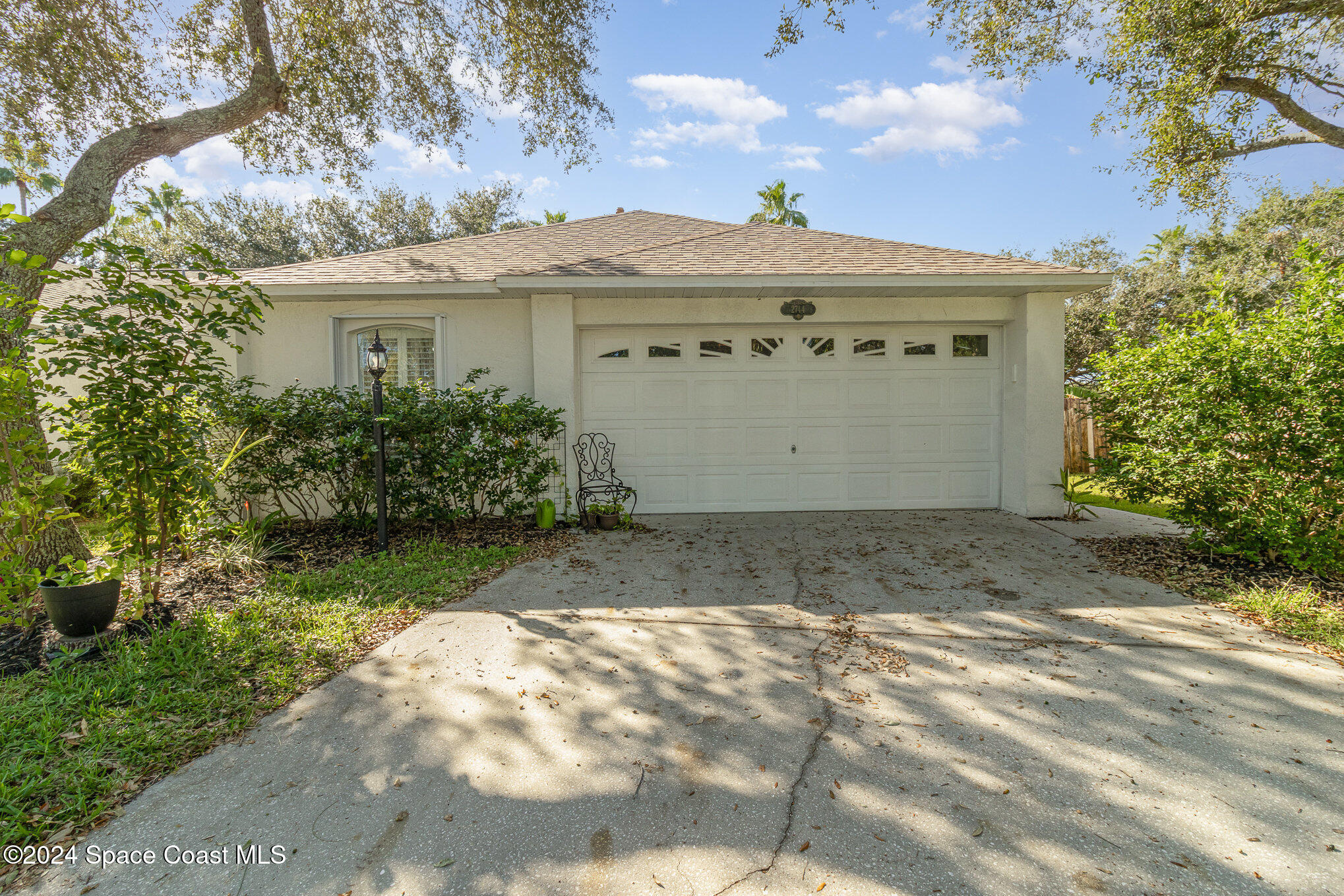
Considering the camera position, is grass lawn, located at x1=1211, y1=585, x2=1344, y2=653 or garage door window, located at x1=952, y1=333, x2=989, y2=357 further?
garage door window, located at x1=952, y1=333, x2=989, y2=357

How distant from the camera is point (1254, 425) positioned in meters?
4.21

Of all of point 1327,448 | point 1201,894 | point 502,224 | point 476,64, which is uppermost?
point 502,224

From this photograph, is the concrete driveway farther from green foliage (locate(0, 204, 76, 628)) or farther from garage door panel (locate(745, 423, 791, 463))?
garage door panel (locate(745, 423, 791, 463))

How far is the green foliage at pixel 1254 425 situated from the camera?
13.0ft

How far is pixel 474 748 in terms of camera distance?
2.34 metres

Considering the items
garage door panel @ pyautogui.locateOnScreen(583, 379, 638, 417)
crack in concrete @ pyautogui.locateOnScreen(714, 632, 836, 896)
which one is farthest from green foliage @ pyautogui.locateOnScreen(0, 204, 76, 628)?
garage door panel @ pyautogui.locateOnScreen(583, 379, 638, 417)

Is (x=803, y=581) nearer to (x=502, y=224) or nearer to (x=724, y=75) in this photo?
(x=724, y=75)

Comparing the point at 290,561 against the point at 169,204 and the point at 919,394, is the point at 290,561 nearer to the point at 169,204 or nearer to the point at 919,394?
the point at 919,394

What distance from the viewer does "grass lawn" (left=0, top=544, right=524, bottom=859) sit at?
6.70ft

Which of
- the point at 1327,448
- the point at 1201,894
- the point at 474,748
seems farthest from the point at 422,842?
the point at 1327,448

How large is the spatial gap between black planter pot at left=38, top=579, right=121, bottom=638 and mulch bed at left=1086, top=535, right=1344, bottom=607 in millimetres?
7204

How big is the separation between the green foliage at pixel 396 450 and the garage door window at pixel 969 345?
5.08 metres

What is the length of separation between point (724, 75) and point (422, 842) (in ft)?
25.3

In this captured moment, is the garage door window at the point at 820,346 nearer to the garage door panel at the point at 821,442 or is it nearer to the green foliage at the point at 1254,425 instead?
the garage door panel at the point at 821,442
